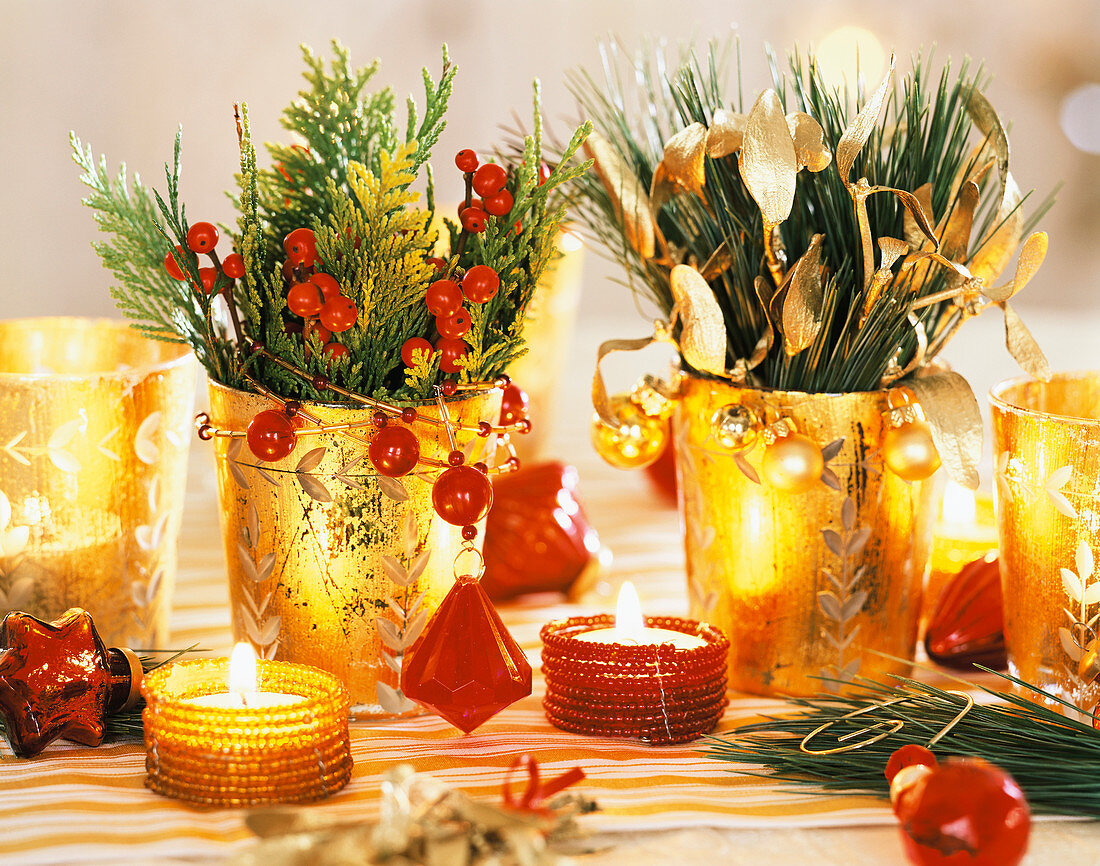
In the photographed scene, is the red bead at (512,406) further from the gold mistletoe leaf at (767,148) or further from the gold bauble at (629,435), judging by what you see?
the gold mistletoe leaf at (767,148)

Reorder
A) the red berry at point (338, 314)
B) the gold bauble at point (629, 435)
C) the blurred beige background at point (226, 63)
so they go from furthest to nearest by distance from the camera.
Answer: the blurred beige background at point (226, 63)
the gold bauble at point (629, 435)
the red berry at point (338, 314)

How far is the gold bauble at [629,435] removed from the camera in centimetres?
56

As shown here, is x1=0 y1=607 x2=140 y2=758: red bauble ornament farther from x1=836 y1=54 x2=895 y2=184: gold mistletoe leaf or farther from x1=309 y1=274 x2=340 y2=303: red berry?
x1=836 y1=54 x2=895 y2=184: gold mistletoe leaf

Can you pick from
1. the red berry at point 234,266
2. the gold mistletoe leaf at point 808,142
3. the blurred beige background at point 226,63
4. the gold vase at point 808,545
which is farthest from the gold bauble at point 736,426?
the blurred beige background at point 226,63

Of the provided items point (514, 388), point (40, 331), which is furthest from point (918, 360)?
point (40, 331)

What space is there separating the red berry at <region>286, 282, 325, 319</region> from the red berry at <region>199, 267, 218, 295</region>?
5 cm

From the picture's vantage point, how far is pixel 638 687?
477 millimetres

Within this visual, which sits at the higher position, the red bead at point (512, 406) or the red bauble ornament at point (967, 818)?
the red bead at point (512, 406)

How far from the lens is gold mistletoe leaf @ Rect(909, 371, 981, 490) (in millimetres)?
486

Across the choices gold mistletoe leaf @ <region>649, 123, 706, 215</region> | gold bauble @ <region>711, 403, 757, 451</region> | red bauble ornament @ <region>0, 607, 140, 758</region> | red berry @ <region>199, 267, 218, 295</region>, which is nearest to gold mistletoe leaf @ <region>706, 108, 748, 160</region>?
gold mistletoe leaf @ <region>649, 123, 706, 215</region>

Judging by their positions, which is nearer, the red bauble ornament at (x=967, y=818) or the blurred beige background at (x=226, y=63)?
the red bauble ornament at (x=967, y=818)

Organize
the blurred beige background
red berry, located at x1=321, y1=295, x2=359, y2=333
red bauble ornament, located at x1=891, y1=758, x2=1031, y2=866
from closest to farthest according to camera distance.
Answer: red bauble ornament, located at x1=891, y1=758, x2=1031, y2=866 → red berry, located at x1=321, y1=295, x2=359, y2=333 → the blurred beige background

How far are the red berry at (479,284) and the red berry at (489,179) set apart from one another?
0.11ft

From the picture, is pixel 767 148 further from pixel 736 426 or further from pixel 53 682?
pixel 53 682
